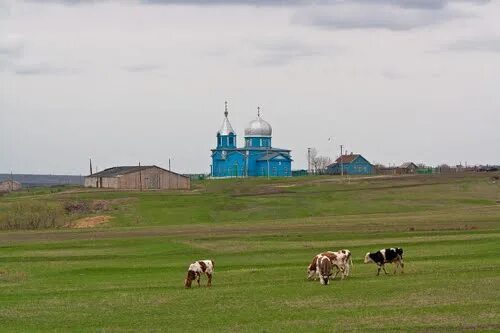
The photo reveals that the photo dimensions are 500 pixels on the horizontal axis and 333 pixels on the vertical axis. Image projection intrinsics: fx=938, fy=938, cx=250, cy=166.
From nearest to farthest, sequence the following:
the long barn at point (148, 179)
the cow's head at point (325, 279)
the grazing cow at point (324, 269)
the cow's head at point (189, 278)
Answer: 1. the cow's head at point (325, 279)
2. the grazing cow at point (324, 269)
3. the cow's head at point (189, 278)
4. the long barn at point (148, 179)

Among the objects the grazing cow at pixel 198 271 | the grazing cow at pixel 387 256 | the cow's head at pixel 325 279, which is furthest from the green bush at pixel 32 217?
the cow's head at pixel 325 279

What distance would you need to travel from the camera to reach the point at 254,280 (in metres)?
40.1

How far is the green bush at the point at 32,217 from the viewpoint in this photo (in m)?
103

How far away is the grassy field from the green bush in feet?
35.1

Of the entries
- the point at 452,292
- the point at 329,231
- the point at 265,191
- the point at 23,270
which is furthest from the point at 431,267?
the point at 265,191

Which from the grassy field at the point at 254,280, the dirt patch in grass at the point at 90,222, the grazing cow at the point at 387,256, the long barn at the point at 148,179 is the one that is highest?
the long barn at the point at 148,179

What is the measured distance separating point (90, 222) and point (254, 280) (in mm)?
67287

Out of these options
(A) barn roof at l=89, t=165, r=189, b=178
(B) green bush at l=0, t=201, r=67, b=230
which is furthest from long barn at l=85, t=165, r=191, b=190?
(B) green bush at l=0, t=201, r=67, b=230

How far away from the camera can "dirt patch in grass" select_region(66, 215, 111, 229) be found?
101613 mm

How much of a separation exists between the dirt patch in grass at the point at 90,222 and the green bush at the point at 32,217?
1.48 m

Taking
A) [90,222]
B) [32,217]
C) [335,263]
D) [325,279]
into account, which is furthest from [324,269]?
[32,217]

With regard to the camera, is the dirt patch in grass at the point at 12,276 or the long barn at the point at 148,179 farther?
the long barn at the point at 148,179

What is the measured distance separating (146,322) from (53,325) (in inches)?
116

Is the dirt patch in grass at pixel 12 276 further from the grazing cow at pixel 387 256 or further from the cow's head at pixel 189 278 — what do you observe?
the grazing cow at pixel 387 256
